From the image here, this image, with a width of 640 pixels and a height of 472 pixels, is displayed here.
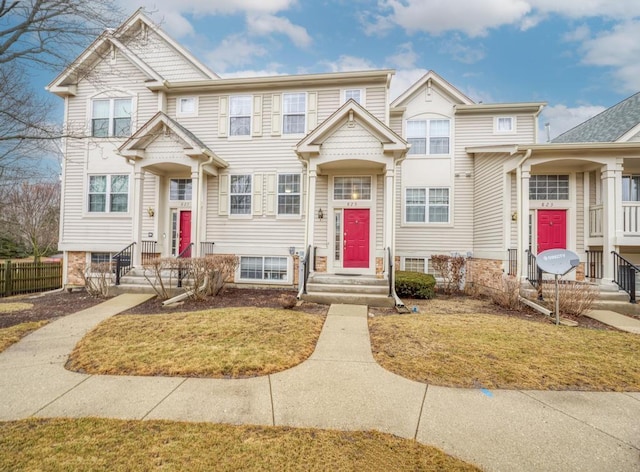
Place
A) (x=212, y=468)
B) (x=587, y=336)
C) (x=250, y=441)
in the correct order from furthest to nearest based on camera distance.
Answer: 1. (x=587, y=336)
2. (x=250, y=441)
3. (x=212, y=468)

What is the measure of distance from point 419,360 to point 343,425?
2.06m

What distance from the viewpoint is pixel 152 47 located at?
12938 mm

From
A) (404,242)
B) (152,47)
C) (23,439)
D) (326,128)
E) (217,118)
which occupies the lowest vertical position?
(23,439)

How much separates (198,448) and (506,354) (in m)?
4.65

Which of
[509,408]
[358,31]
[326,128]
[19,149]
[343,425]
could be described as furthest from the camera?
[358,31]

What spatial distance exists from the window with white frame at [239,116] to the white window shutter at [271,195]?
208 cm

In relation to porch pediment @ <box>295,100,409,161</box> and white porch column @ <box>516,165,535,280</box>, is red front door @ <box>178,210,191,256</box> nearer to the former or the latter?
porch pediment @ <box>295,100,409,161</box>

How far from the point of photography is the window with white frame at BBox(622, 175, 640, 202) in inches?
435

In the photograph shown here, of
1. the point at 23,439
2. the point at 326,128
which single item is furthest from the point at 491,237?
the point at 23,439

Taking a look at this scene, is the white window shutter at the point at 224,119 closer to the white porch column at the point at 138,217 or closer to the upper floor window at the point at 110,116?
the white porch column at the point at 138,217

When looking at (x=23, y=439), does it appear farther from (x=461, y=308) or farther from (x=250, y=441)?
(x=461, y=308)

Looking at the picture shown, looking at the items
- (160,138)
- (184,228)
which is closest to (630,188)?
(184,228)

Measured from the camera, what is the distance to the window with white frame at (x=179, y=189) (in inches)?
482

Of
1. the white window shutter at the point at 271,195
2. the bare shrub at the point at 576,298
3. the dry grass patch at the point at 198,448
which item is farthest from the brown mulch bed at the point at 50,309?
the bare shrub at the point at 576,298
